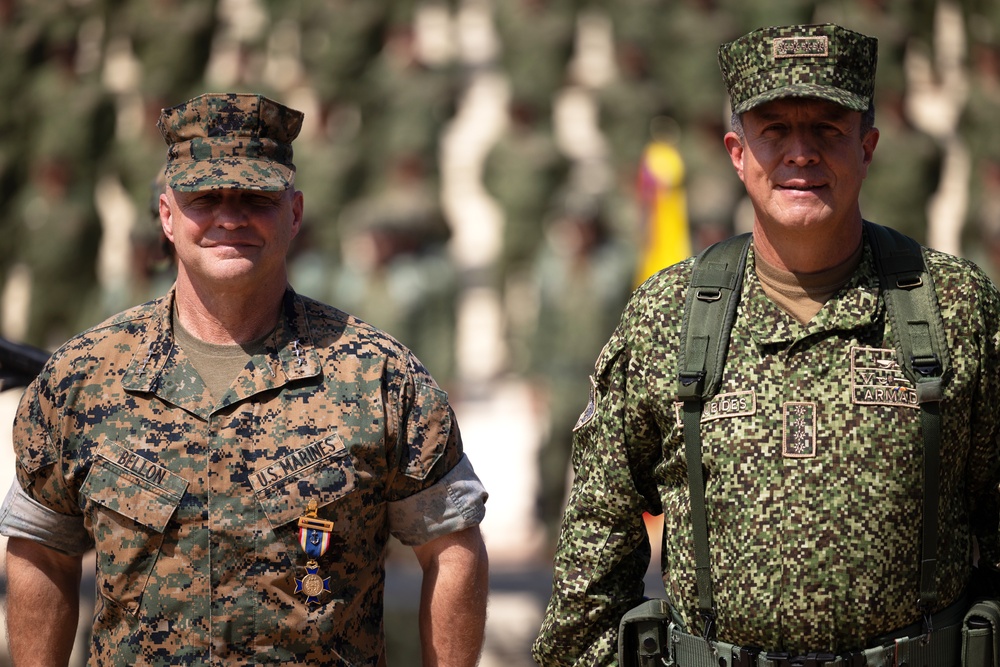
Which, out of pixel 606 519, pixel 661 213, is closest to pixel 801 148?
pixel 606 519

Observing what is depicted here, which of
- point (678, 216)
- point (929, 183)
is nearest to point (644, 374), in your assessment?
point (678, 216)

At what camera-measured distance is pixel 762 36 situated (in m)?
3.49

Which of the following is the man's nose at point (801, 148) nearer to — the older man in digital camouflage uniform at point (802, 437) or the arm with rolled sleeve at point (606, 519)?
the older man in digital camouflage uniform at point (802, 437)

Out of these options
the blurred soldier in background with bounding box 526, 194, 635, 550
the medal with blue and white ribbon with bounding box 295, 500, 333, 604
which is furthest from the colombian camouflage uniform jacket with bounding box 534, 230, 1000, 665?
the blurred soldier in background with bounding box 526, 194, 635, 550

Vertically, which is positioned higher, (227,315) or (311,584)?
(227,315)

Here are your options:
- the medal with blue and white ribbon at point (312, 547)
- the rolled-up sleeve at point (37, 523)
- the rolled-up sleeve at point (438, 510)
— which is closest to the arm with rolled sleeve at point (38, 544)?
the rolled-up sleeve at point (37, 523)

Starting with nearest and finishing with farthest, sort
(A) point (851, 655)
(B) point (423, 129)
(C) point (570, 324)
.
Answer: (A) point (851, 655) < (C) point (570, 324) < (B) point (423, 129)

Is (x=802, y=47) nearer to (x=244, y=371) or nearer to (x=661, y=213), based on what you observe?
(x=244, y=371)

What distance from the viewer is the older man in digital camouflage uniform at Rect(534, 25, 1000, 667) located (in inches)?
131

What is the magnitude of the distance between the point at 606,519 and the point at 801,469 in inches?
16.8

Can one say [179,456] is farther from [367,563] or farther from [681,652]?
[681,652]

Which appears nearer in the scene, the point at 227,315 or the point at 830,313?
the point at 830,313

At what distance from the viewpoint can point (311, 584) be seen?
3.54 meters

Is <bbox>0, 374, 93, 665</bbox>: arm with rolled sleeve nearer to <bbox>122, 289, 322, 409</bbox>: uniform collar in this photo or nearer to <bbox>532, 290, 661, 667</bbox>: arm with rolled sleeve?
<bbox>122, 289, 322, 409</bbox>: uniform collar
